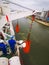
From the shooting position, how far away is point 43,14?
5453 millimetres

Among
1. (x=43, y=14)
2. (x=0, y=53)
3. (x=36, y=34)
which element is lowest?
(x=36, y=34)

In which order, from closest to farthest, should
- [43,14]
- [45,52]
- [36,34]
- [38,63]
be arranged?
[38,63] < [45,52] < [36,34] < [43,14]

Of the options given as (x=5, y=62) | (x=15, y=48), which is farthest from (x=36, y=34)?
(x=5, y=62)

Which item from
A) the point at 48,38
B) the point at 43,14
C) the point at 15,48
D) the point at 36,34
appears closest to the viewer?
the point at 15,48

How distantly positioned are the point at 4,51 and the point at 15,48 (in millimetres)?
171

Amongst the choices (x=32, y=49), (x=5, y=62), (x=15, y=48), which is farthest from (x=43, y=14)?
(x=5, y=62)

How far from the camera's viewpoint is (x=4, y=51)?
1.86 m

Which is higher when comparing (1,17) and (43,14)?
(1,17)

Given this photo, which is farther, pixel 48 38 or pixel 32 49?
pixel 48 38

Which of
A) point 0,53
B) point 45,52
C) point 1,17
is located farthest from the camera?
point 45,52

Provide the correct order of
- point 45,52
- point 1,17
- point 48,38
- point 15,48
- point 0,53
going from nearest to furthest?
point 0,53 < point 15,48 < point 1,17 < point 45,52 < point 48,38

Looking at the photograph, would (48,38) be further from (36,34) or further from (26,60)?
(26,60)

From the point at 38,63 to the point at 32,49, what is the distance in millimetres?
606

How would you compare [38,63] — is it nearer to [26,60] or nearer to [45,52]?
[26,60]
